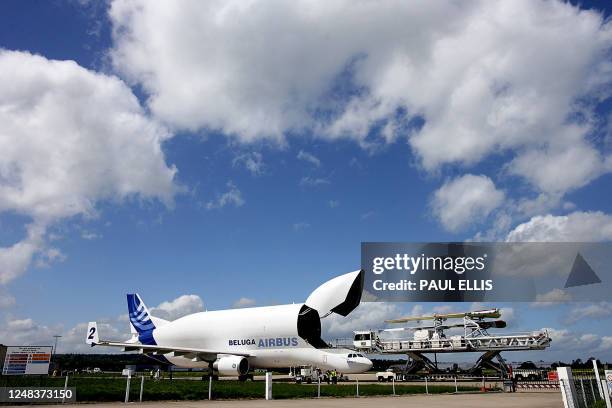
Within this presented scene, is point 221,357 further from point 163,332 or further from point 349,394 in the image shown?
point 349,394

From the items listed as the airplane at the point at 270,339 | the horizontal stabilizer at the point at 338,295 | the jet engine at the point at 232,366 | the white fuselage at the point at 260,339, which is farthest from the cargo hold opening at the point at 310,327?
the jet engine at the point at 232,366

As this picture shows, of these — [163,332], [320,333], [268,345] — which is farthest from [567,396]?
[163,332]

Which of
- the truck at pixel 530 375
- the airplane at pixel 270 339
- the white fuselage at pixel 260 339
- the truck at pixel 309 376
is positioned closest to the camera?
the white fuselage at pixel 260 339

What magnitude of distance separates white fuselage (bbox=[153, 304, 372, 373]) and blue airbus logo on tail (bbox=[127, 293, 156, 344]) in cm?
756

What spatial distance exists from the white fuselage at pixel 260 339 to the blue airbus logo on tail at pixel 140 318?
298 inches

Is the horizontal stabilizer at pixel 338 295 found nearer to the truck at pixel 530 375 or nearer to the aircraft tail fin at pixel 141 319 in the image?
the truck at pixel 530 375

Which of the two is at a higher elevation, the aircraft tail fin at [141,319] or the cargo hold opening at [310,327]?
the aircraft tail fin at [141,319]

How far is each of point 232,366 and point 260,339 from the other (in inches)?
Answer: 128

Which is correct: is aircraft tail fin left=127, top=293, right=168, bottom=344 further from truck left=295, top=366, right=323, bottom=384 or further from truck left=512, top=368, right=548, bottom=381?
→ truck left=512, top=368, right=548, bottom=381

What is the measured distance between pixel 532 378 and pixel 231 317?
32.0 m

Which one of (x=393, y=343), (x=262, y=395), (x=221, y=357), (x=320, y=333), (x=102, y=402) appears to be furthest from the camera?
(x=393, y=343)

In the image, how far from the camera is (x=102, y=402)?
21141mm

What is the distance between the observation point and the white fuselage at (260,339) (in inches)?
1577

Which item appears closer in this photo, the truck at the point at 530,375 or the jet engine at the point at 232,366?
the jet engine at the point at 232,366
